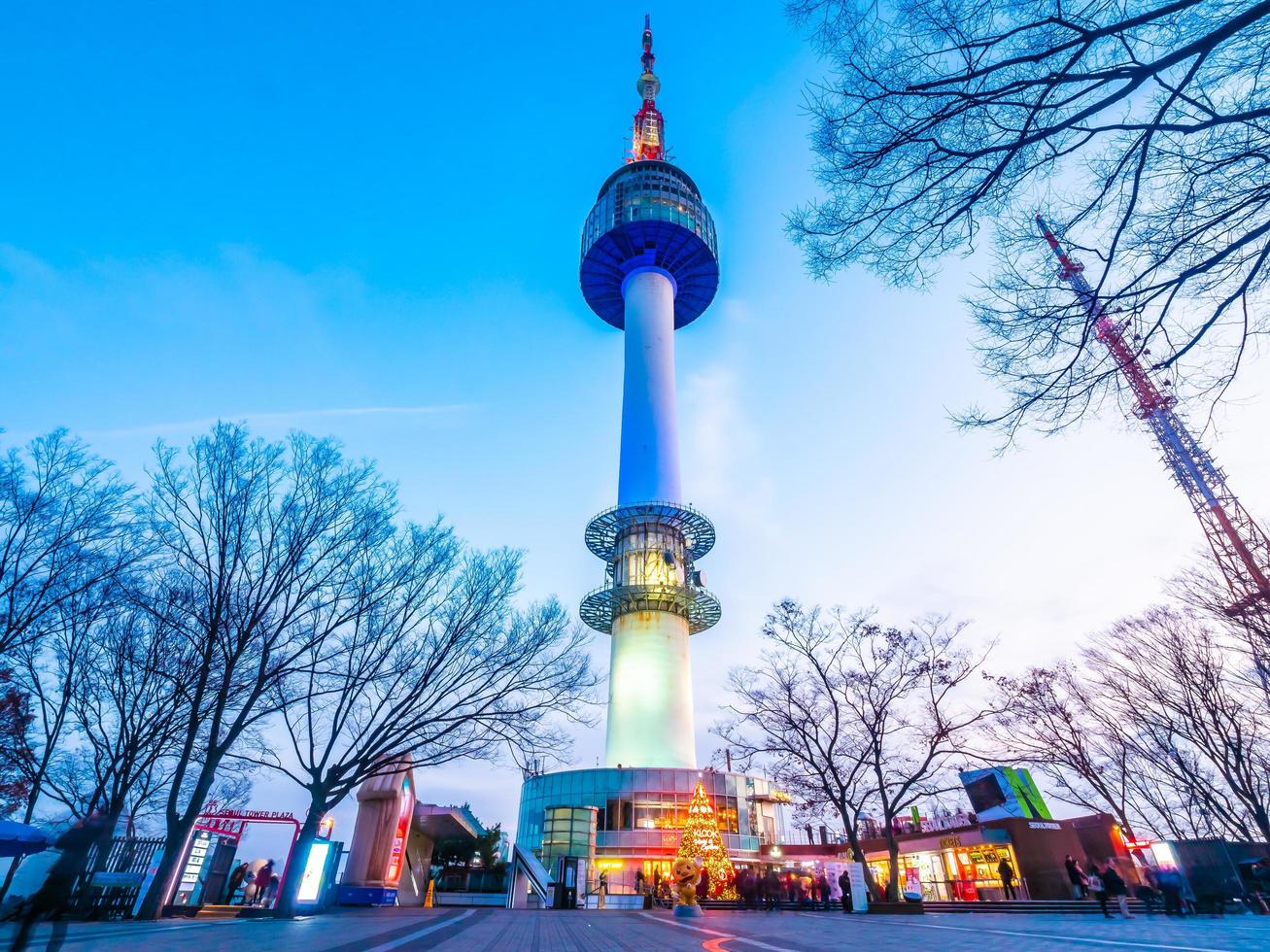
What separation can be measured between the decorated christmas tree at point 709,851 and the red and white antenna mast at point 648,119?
64417 millimetres

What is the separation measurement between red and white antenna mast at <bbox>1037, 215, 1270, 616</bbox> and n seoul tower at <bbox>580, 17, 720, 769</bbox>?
98.9 ft

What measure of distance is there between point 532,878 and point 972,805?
23.7 metres

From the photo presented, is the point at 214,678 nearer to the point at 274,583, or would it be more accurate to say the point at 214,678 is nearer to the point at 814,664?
the point at 274,583

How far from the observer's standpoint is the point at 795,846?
53.0m

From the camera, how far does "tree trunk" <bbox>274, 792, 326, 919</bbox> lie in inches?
589

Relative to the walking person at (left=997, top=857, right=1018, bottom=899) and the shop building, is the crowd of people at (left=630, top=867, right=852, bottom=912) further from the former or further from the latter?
the walking person at (left=997, top=857, right=1018, bottom=899)

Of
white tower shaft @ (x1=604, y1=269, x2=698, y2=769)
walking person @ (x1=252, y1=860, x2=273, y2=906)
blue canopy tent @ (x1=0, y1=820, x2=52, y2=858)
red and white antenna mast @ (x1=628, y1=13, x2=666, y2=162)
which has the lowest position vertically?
walking person @ (x1=252, y1=860, x2=273, y2=906)

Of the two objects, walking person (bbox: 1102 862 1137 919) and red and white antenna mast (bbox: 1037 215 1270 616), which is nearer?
red and white antenna mast (bbox: 1037 215 1270 616)

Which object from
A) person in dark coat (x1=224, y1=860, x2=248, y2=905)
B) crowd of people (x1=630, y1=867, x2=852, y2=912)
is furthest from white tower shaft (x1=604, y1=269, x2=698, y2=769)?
person in dark coat (x1=224, y1=860, x2=248, y2=905)

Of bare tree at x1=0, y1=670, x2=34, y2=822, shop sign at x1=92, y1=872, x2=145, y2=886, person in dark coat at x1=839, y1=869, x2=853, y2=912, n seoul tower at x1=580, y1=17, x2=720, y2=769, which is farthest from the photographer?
n seoul tower at x1=580, y1=17, x2=720, y2=769

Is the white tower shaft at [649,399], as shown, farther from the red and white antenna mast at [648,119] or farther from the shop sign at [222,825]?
the shop sign at [222,825]

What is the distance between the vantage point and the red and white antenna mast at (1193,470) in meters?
5.55

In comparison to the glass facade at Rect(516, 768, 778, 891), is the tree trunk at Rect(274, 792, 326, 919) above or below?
below

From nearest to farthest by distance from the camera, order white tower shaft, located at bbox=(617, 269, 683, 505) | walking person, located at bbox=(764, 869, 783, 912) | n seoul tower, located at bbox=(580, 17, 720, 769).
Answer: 1. walking person, located at bbox=(764, 869, 783, 912)
2. n seoul tower, located at bbox=(580, 17, 720, 769)
3. white tower shaft, located at bbox=(617, 269, 683, 505)
